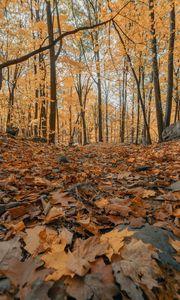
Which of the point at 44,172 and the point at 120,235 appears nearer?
the point at 120,235

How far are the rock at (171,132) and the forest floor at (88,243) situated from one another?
20.3ft

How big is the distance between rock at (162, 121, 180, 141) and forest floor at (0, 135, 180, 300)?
6.20 meters

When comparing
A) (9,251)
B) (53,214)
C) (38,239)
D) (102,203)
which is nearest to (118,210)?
(102,203)

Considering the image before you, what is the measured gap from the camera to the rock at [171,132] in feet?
27.3

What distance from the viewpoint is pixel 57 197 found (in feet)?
7.06

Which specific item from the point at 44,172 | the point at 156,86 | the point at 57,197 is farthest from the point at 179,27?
the point at 57,197

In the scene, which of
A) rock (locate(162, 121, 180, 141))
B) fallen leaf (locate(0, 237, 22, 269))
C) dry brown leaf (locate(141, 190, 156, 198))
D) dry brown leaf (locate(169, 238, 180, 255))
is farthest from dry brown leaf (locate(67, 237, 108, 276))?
rock (locate(162, 121, 180, 141))

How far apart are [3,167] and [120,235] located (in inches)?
96.0

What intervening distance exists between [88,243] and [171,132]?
785cm

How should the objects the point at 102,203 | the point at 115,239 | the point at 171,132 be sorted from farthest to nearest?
the point at 171,132 < the point at 102,203 < the point at 115,239

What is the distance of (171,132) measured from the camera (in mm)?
8562

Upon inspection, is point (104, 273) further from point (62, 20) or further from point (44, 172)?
point (62, 20)

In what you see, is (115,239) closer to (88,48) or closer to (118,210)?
(118,210)

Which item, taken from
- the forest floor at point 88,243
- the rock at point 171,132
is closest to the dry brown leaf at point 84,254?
the forest floor at point 88,243
